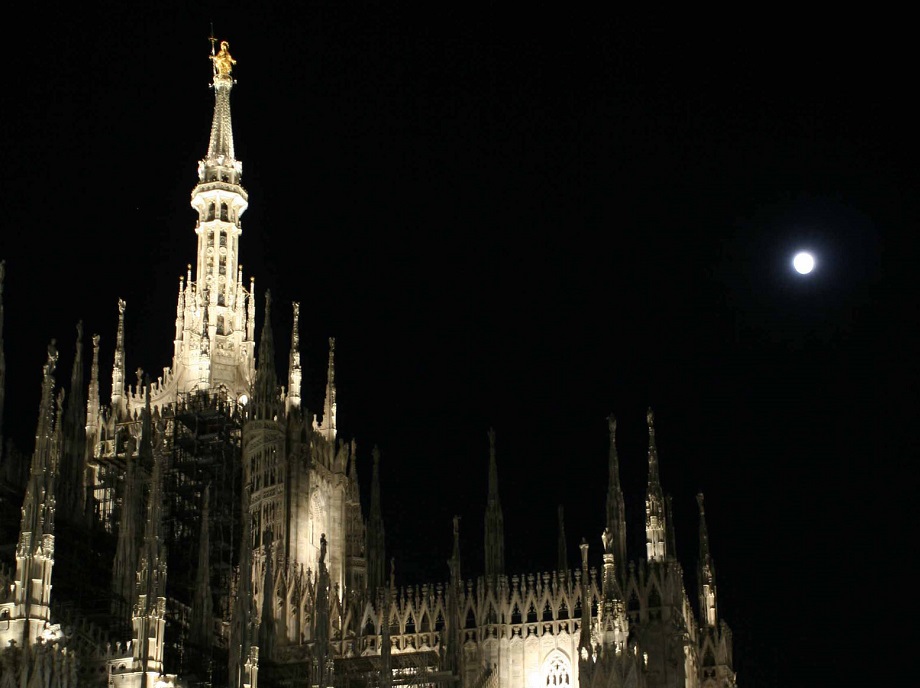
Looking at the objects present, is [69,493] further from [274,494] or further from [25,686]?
[25,686]

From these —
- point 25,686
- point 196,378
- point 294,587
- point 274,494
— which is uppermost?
point 196,378

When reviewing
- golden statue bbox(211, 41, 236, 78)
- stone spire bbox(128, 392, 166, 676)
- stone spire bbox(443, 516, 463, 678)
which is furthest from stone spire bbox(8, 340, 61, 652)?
golden statue bbox(211, 41, 236, 78)

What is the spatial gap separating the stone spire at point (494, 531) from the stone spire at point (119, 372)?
1556 centimetres

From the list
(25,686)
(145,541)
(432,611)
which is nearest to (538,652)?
(432,611)

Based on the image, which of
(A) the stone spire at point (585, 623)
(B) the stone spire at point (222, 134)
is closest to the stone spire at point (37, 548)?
(A) the stone spire at point (585, 623)

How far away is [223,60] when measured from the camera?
70.6m

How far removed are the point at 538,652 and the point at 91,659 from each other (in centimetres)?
1737

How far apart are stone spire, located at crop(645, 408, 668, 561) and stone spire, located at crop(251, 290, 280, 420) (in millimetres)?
14783

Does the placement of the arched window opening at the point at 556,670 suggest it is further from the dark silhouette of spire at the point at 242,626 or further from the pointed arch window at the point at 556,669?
the dark silhouette of spire at the point at 242,626

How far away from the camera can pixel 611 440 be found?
182 feet

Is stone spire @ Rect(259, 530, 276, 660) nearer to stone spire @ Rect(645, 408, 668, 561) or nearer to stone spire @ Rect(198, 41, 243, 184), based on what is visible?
stone spire @ Rect(645, 408, 668, 561)

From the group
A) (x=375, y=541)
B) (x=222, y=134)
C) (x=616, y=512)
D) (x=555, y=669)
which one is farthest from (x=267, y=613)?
(x=222, y=134)

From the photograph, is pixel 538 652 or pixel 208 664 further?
pixel 538 652

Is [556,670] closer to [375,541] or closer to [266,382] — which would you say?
[375,541]
